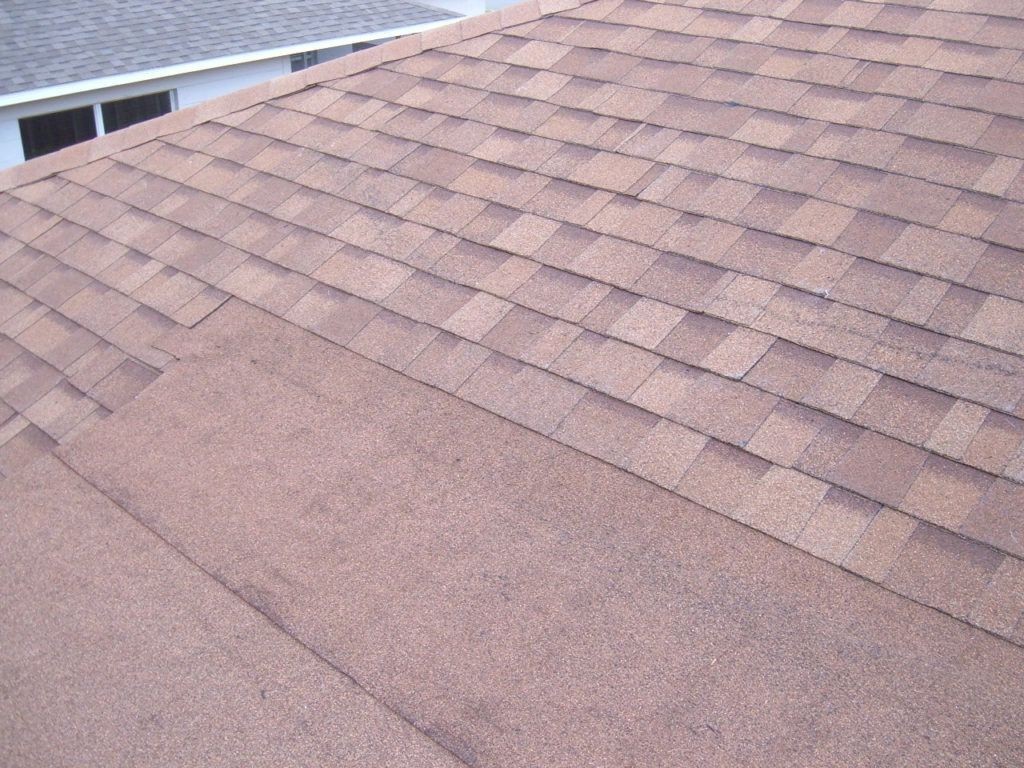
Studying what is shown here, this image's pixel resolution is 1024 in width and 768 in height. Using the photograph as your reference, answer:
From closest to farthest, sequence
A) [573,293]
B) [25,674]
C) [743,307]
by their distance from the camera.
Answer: [25,674], [743,307], [573,293]

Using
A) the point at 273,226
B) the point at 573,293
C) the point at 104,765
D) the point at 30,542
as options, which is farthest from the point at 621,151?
the point at 104,765

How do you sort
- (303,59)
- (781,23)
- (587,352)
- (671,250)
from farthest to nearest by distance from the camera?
(303,59)
(781,23)
(671,250)
(587,352)

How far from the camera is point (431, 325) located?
16.8ft

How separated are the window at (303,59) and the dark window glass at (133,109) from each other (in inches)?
99.3

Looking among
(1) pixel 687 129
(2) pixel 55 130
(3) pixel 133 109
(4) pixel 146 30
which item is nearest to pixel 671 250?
(1) pixel 687 129

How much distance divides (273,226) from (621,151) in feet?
7.16

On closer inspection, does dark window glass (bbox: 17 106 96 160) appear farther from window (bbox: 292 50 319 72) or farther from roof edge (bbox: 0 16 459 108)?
window (bbox: 292 50 319 72)

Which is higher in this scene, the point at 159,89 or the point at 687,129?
the point at 687,129

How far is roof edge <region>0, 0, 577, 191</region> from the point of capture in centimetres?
744

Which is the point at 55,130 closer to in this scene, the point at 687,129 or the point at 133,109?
the point at 133,109

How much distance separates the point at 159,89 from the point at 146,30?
3.43ft

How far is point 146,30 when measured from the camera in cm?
1623

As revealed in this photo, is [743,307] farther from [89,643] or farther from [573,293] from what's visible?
[89,643]

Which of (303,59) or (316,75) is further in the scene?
(303,59)
